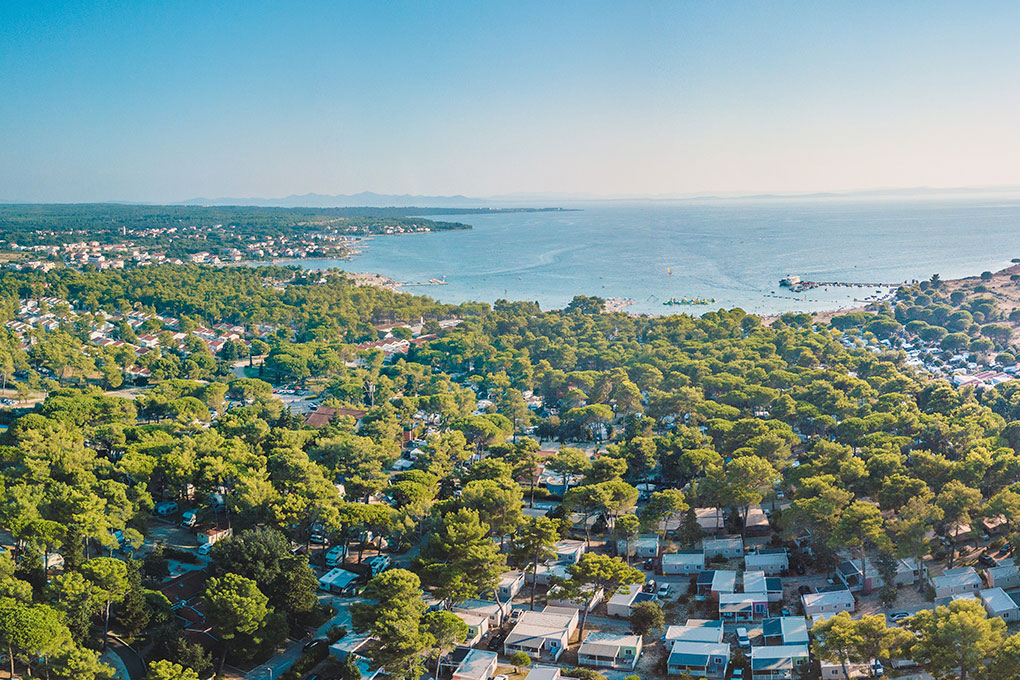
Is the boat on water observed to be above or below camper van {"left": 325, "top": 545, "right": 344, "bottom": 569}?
above

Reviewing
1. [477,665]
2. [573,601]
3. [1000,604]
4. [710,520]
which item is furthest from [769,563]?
[477,665]

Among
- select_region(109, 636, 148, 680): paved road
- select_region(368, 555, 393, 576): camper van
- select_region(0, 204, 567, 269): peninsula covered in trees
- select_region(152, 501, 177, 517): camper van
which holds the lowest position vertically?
select_region(368, 555, 393, 576): camper van

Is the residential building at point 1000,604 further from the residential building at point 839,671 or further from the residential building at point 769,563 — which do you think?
the residential building at point 769,563

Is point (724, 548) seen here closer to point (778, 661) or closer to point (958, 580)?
point (778, 661)

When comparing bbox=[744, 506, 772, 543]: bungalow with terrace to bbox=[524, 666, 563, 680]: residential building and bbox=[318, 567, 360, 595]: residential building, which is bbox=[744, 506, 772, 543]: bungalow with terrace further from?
bbox=[318, 567, 360, 595]: residential building

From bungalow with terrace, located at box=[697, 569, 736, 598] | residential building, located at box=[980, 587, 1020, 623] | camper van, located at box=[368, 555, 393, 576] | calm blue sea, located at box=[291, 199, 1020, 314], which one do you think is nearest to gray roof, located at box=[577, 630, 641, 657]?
bungalow with terrace, located at box=[697, 569, 736, 598]

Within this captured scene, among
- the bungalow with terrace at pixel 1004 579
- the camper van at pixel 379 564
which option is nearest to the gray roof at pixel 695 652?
the bungalow with terrace at pixel 1004 579

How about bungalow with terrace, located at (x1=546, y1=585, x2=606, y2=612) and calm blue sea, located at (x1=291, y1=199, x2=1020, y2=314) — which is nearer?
bungalow with terrace, located at (x1=546, y1=585, x2=606, y2=612)
